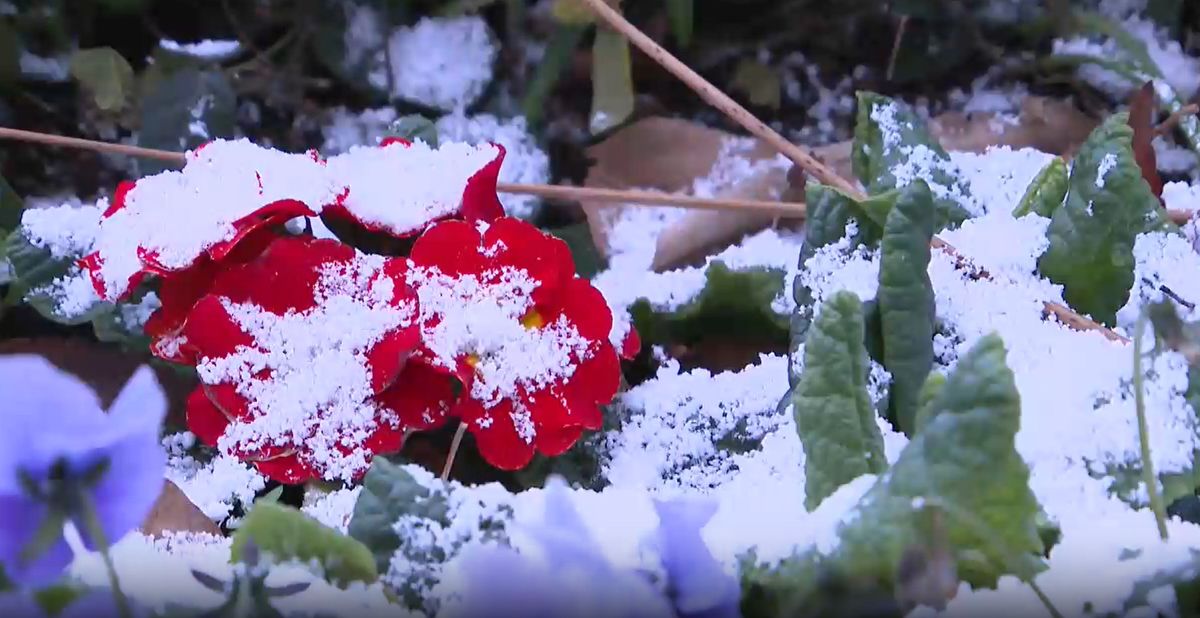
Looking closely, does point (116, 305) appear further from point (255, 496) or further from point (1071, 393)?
point (1071, 393)

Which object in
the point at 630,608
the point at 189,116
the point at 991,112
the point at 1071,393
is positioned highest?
the point at 991,112

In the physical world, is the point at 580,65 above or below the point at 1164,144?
above

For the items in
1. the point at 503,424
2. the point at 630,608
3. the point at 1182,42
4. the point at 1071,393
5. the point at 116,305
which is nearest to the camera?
the point at 630,608

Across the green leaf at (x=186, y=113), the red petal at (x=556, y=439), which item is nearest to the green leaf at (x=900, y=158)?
the red petal at (x=556, y=439)

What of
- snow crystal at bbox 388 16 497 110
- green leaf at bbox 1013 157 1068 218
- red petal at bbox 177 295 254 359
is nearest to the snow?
A: snow crystal at bbox 388 16 497 110

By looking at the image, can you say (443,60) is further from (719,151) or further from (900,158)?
(900,158)

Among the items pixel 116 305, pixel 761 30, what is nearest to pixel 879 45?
pixel 761 30

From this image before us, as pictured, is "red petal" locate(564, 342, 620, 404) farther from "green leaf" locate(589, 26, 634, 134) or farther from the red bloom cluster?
"green leaf" locate(589, 26, 634, 134)

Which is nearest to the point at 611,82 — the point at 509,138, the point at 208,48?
the point at 509,138
